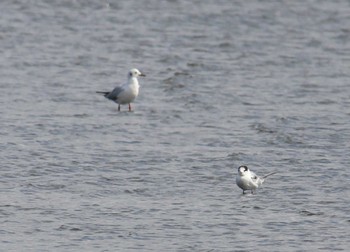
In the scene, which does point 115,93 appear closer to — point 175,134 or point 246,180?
point 175,134

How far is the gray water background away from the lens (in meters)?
17.2

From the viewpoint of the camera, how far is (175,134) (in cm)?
2488

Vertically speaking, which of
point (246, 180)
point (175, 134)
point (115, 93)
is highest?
point (246, 180)

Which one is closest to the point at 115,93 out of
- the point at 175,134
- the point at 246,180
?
the point at 175,134

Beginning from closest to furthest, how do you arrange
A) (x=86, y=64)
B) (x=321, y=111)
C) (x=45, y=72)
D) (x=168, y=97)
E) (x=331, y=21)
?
(x=321, y=111), (x=168, y=97), (x=45, y=72), (x=86, y=64), (x=331, y=21)

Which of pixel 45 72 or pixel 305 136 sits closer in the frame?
pixel 305 136

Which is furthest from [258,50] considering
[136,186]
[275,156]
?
[136,186]

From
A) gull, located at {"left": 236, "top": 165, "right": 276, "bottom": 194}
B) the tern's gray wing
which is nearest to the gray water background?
gull, located at {"left": 236, "top": 165, "right": 276, "bottom": 194}

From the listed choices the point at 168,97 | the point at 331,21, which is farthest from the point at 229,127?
the point at 331,21

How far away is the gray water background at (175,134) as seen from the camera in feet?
56.5

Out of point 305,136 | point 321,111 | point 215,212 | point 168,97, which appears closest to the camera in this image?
point 215,212

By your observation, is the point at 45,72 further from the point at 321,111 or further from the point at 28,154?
the point at 28,154

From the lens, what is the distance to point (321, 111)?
91.4 feet

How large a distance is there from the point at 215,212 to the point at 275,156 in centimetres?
463
